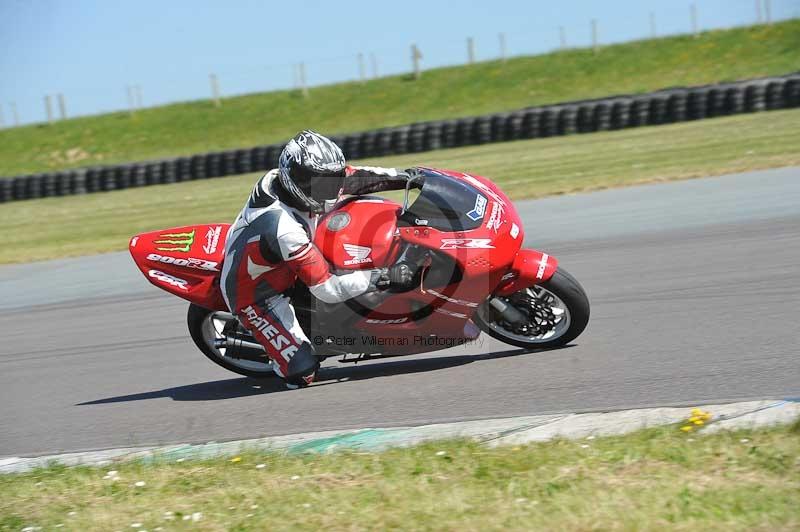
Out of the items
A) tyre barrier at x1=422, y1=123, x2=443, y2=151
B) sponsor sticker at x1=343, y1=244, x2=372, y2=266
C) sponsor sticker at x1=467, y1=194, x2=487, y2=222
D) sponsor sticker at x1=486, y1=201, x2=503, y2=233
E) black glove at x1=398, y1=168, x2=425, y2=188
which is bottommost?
tyre barrier at x1=422, y1=123, x2=443, y2=151

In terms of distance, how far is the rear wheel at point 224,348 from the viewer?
684cm

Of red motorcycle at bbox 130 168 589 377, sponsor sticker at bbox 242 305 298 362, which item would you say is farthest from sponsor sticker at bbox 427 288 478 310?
sponsor sticker at bbox 242 305 298 362

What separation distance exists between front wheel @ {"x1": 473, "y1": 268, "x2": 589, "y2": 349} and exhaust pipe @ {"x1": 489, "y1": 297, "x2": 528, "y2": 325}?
0.02 m

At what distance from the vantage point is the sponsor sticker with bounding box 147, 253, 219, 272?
6.55m

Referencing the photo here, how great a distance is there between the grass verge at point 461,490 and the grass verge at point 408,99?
30244mm

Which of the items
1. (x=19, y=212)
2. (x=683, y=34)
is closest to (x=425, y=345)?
(x=19, y=212)

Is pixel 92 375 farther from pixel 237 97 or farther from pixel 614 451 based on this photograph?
pixel 237 97

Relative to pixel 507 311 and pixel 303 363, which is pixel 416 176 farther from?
pixel 303 363

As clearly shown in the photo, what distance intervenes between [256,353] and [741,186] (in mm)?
7396

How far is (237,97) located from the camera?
44.7m

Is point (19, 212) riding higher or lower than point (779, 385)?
lower

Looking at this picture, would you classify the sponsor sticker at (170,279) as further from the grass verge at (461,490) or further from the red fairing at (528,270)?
the red fairing at (528,270)

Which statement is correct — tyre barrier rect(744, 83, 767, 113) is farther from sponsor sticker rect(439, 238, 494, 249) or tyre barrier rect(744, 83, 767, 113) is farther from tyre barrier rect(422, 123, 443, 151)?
sponsor sticker rect(439, 238, 494, 249)

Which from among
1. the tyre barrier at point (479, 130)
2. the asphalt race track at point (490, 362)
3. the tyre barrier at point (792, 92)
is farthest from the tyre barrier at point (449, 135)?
the asphalt race track at point (490, 362)
